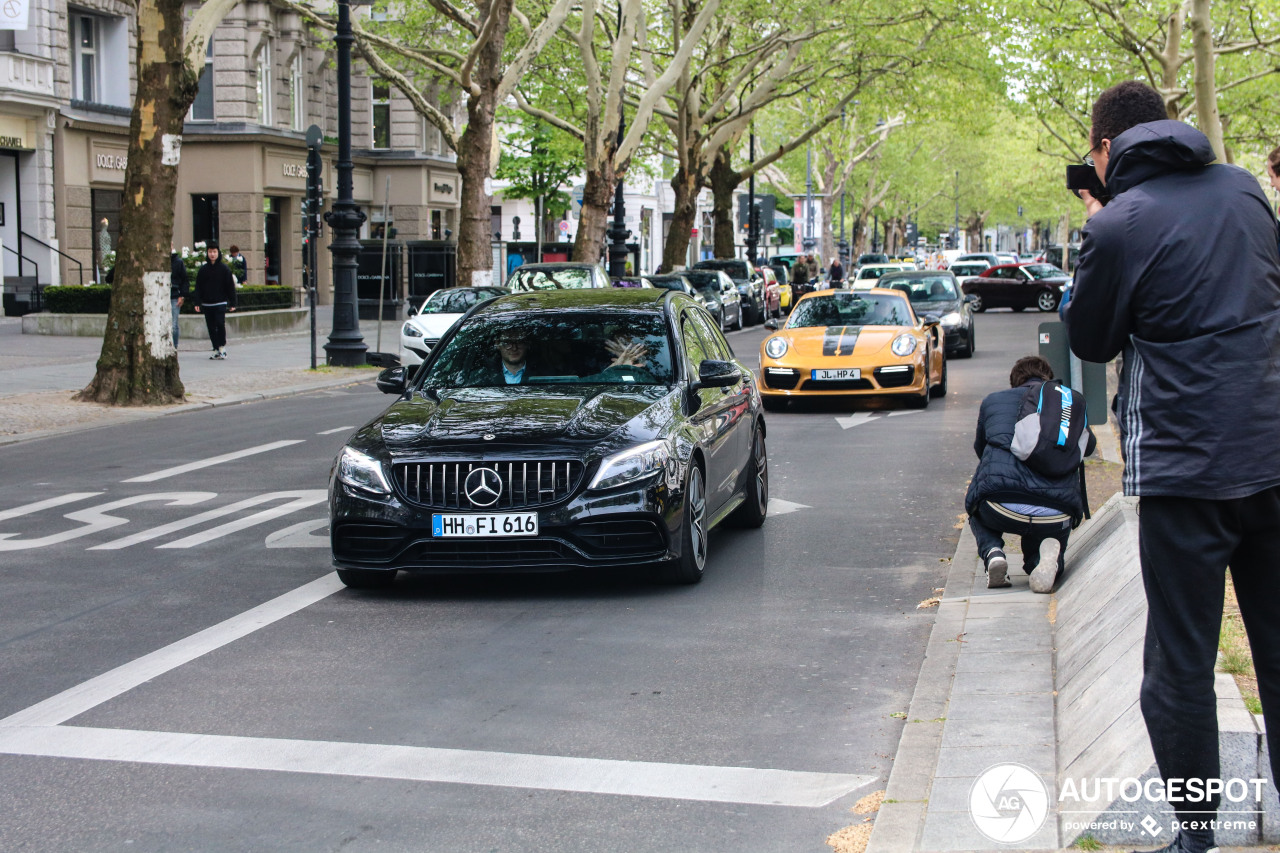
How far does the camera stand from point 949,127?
309 ft

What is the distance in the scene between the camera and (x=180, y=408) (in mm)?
18609

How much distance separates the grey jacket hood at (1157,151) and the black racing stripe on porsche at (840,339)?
14.3 m

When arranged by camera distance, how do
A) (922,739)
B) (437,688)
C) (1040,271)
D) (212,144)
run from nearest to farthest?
(922,739) → (437,688) → (212,144) → (1040,271)

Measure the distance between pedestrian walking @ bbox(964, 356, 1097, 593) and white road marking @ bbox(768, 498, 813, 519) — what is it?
302 cm

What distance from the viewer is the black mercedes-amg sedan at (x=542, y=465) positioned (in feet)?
Result: 24.7

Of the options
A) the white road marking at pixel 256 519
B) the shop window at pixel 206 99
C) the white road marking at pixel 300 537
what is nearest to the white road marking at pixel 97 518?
the white road marking at pixel 256 519

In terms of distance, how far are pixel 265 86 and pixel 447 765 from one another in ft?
138

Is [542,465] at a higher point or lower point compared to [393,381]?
lower

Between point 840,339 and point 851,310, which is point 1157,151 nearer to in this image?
point 840,339

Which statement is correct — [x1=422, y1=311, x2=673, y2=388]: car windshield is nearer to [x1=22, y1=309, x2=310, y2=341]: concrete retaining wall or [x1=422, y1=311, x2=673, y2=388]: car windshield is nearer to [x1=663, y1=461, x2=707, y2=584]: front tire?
[x1=663, y1=461, x2=707, y2=584]: front tire

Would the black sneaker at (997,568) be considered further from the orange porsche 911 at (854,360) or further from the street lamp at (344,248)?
the street lamp at (344,248)

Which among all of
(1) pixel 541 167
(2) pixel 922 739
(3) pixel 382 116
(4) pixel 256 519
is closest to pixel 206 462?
(4) pixel 256 519

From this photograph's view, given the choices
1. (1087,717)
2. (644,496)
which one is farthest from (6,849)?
(644,496)

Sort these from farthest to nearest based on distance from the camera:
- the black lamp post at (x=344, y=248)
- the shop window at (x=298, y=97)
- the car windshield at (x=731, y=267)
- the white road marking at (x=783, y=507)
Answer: the shop window at (x=298, y=97)
the car windshield at (x=731, y=267)
the black lamp post at (x=344, y=248)
the white road marking at (x=783, y=507)
